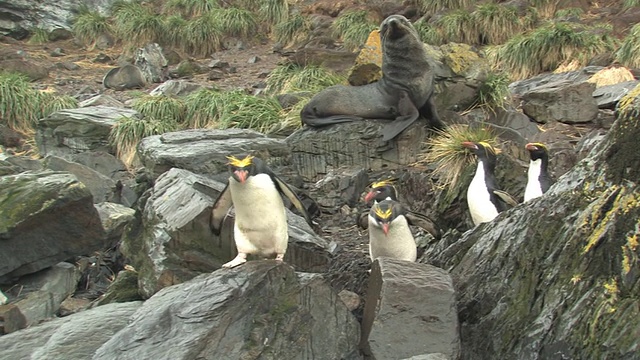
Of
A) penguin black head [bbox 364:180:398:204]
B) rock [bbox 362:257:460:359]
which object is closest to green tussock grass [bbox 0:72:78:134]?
penguin black head [bbox 364:180:398:204]

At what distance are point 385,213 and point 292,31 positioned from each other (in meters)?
12.6

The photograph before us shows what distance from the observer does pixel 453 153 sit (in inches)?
330

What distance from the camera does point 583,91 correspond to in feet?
34.9

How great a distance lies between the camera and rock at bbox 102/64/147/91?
51.0 feet

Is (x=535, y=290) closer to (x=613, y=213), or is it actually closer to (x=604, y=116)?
(x=613, y=213)

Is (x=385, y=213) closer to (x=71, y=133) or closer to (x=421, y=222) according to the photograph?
(x=421, y=222)

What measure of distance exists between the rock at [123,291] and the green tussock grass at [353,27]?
33.4 ft

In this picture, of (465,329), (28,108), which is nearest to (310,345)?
(465,329)

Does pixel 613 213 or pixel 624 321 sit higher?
pixel 613 213

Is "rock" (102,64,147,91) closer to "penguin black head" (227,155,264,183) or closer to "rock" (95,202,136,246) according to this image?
"rock" (95,202,136,246)

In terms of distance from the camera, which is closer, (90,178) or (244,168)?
(244,168)

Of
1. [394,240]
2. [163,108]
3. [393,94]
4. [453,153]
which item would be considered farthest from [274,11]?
[394,240]

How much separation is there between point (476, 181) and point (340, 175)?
228cm

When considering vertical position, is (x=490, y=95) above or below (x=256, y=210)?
below
